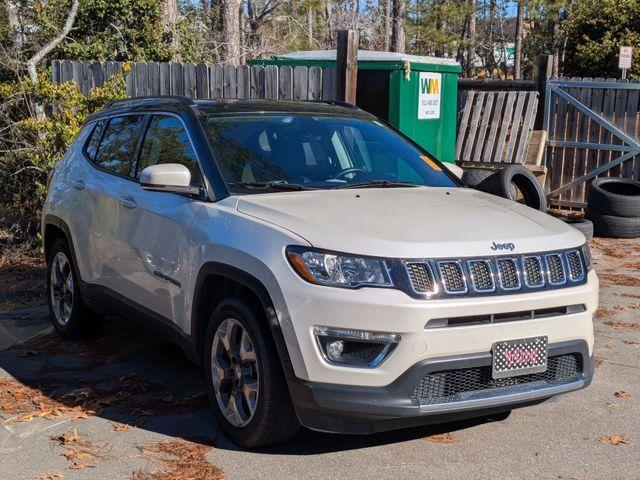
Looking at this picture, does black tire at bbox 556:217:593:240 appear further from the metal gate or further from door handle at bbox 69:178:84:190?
door handle at bbox 69:178:84:190

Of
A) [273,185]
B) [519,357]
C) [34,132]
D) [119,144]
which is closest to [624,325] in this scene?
[519,357]

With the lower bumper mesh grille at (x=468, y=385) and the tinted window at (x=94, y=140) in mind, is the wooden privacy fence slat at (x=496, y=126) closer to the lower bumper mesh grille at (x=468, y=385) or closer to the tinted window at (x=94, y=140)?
the tinted window at (x=94, y=140)

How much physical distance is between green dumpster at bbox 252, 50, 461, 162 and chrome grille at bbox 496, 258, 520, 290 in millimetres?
6494

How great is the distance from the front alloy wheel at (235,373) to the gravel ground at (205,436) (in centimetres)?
20

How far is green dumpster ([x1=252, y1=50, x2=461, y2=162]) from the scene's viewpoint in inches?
416

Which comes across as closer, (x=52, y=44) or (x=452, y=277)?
(x=452, y=277)

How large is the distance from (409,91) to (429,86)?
64 centimetres

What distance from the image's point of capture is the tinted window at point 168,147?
16.8ft

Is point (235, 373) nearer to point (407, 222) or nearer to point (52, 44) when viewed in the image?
point (407, 222)

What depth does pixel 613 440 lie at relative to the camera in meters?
4.62

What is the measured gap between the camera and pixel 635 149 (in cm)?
1294

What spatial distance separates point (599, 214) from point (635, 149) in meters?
1.88

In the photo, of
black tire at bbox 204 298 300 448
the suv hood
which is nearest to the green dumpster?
the suv hood

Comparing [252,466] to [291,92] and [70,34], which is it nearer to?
[291,92]
